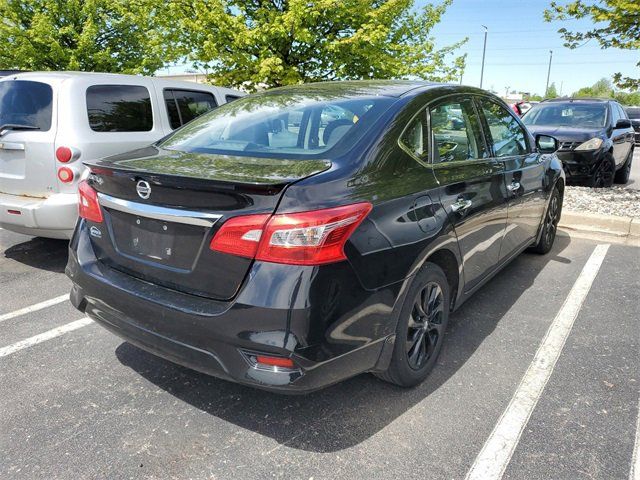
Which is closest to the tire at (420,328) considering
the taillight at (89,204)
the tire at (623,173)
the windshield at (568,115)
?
the taillight at (89,204)

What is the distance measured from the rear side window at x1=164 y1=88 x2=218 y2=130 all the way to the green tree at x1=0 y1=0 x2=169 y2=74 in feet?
27.8

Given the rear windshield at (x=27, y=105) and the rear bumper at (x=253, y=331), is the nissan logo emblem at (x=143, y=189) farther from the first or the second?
the rear windshield at (x=27, y=105)

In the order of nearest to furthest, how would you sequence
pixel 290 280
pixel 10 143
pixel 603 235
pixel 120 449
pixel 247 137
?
1. pixel 290 280
2. pixel 120 449
3. pixel 247 137
4. pixel 10 143
5. pixel 603 235

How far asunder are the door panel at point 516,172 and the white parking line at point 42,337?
3203 millimetres

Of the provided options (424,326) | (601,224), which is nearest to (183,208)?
(424,326)

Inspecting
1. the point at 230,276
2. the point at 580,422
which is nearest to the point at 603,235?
the point at 580,422

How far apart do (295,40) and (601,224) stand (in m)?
6.62

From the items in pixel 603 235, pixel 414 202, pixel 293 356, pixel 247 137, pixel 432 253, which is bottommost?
pixel 603 235

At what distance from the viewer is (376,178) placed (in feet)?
7.80

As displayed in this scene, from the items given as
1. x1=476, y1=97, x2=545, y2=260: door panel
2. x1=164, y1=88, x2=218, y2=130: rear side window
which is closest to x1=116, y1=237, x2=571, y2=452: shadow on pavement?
x1=476, y1=97, x2=545, y2=260: door panel

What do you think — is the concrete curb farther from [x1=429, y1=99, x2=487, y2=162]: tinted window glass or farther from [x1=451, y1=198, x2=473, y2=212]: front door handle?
[x1=451, y1=198, x2=473, y2=212]: front door handle

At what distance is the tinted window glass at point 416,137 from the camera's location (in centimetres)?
269

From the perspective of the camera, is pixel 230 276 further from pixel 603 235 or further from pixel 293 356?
pixel 603 235

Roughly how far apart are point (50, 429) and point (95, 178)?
1.28m
